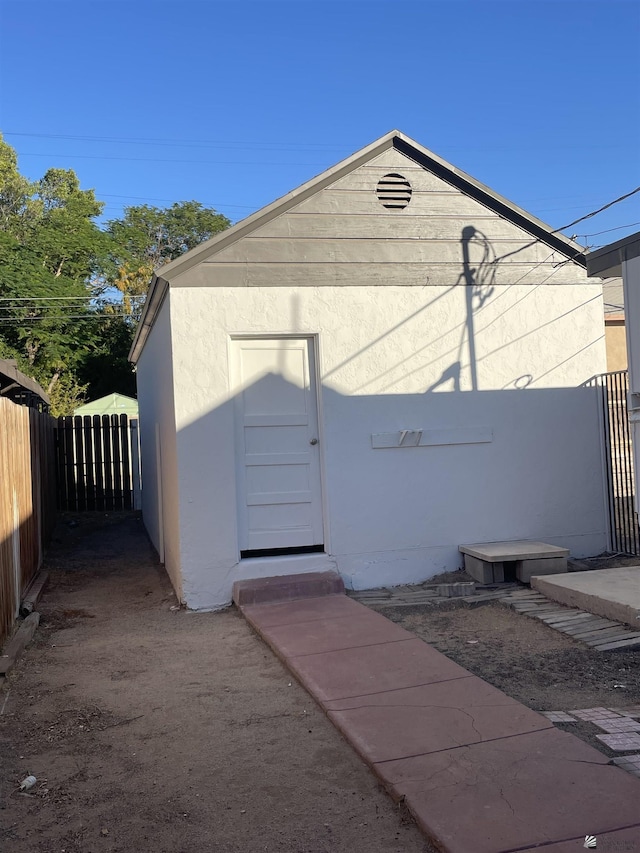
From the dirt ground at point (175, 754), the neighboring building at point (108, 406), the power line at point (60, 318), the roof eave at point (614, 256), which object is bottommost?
the dirt ground at point (175, 754)

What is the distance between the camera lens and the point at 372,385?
25.3 ft

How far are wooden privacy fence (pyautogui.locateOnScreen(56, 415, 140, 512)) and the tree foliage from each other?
1082 centimetres

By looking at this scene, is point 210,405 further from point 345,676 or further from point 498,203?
point 498,203

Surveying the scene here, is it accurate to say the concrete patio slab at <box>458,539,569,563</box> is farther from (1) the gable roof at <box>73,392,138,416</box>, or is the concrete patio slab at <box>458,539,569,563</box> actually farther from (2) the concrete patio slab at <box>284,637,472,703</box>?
(1) the gable roof at <box>73,392,138,416</box>

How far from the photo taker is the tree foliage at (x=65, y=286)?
26.4m

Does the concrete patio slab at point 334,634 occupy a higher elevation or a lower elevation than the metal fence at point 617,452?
lower

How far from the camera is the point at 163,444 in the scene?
30.0 feet

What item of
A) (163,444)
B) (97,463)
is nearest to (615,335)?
(163,444)

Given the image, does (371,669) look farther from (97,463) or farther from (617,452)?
(97,463)

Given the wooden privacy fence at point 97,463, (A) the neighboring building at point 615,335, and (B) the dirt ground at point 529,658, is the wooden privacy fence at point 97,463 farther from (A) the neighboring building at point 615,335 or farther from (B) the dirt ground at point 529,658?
(B) the dirt ground at point 529,658

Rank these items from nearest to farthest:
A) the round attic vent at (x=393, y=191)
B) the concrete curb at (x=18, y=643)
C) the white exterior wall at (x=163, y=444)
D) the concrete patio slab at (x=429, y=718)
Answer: the concrete patio slab at (x=429, y=718) < the concrete curb at (x=18, y=643) < the white exterior wall at (x=163, y=444) < the round attic vent at (x=393, y=191)

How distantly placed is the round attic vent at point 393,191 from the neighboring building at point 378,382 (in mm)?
21

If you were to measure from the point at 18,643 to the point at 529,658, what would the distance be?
3.86 metres

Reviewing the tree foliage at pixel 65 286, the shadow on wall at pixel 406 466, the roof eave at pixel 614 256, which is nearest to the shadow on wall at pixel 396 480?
the shadow on wall at pixel 406 466
